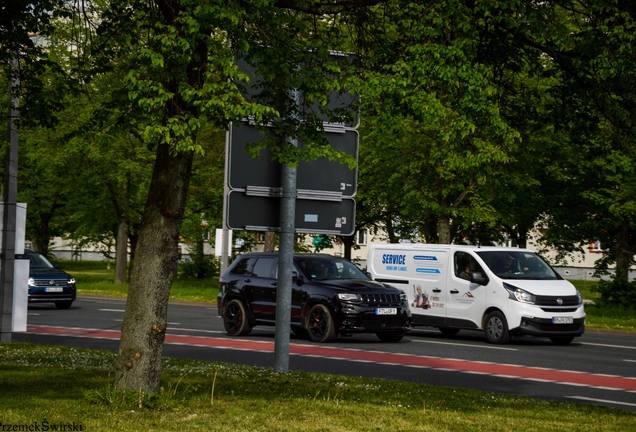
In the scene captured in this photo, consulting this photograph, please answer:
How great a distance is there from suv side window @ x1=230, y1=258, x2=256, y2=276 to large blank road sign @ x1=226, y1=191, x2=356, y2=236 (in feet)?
29.2

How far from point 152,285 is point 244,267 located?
12.8m

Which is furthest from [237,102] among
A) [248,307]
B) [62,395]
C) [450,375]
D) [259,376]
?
[248,307]

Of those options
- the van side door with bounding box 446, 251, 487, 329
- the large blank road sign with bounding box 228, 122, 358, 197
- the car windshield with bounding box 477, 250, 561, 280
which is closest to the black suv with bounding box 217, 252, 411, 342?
the van side door with bounding box 446, 251, 487, 329

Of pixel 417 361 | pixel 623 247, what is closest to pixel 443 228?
pixel 623 247

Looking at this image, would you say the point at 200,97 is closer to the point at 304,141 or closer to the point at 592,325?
the point at 304,141

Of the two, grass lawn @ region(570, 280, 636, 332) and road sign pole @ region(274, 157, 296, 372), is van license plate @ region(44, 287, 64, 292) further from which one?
road sign pole @ region(274, 157, 296, 372)

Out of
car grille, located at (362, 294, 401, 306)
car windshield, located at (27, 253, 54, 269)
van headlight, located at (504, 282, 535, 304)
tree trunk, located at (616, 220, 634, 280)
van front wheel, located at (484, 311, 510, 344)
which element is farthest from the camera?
tree trunk, located at (616, 220, 634, 280)

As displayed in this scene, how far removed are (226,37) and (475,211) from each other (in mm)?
31796

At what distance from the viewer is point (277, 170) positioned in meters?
13.2

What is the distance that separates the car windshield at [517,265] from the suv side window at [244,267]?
15.0 ft

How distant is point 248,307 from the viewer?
21625mm

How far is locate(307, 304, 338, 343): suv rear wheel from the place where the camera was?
65.6 ft

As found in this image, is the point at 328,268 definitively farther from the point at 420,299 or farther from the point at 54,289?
the point at 54,289

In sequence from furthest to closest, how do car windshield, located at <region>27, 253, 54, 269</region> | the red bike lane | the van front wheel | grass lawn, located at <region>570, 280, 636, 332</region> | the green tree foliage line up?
car windshield, located at <region>27, 253, 54, 269</region> → grass lawn, located at <region>570, 280, 636, 332</region> → the van front wheel → the red bike lane → the green tree foliage
